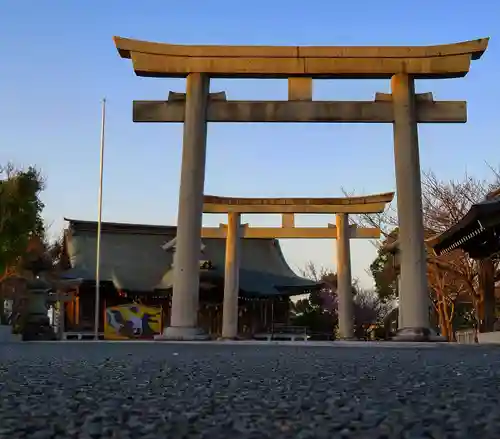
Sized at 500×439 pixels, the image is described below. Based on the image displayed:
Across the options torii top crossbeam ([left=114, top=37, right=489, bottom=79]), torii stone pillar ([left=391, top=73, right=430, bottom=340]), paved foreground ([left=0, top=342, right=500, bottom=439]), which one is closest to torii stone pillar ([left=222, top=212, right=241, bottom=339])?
torii top crossbeam ([left=114, top=37, right=489, bottom=79])

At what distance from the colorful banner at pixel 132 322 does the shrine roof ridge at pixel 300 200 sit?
221 inches

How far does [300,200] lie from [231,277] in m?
3.42

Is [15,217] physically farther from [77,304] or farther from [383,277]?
[383,277]

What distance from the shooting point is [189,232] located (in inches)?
470

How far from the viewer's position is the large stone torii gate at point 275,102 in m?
11.9

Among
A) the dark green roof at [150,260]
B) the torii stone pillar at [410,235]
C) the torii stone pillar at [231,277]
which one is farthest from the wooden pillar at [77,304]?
the torii stone pillar at [410,235]

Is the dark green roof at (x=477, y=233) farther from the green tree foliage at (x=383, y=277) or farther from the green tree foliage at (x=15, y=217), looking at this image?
the green tree foliage at (x=383, y=277)

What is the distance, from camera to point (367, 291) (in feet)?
149

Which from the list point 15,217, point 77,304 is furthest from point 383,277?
point 15,217

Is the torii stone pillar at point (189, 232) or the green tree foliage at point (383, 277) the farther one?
the green tree foliage at point (383, 277)

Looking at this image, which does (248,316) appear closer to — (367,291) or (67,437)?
(367,291)

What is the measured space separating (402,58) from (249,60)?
2.78 m

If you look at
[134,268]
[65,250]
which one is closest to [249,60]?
[134,268]

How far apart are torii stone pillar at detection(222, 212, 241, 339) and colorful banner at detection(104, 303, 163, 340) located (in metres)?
3.37
